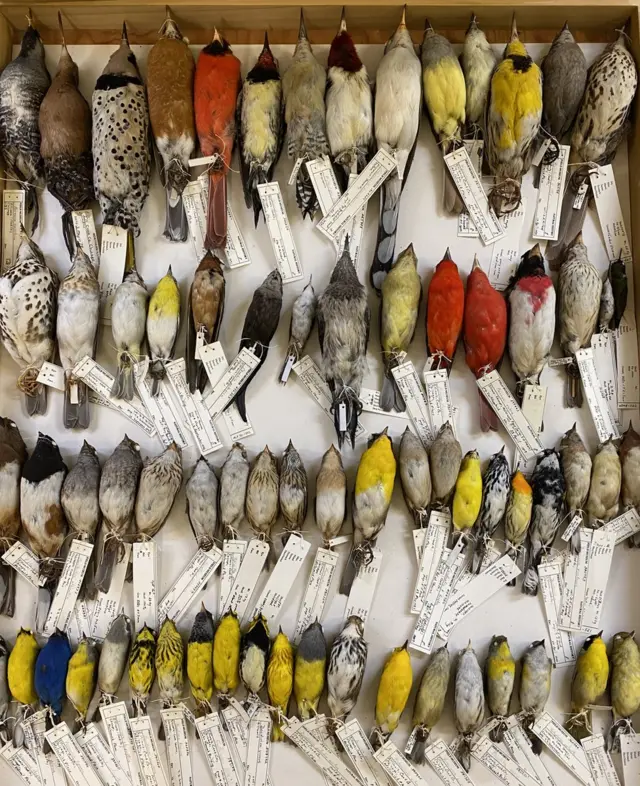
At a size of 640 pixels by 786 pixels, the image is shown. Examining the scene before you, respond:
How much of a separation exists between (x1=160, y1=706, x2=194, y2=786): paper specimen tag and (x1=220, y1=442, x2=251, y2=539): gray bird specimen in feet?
1.42

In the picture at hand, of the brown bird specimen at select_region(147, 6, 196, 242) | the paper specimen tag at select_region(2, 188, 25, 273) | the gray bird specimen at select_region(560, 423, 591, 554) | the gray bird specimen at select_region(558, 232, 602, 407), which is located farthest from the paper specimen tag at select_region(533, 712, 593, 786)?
the paper specimen tag at select_region(2, 188, 25, 273)

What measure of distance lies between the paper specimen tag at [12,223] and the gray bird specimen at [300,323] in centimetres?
76

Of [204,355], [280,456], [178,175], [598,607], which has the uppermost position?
[178,175]

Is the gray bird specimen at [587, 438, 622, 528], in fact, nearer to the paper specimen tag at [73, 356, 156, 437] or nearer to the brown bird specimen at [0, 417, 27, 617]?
the paper specimen tag at [73, 356, 156, 437]

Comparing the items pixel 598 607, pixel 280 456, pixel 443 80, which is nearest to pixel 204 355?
pixel 280 456

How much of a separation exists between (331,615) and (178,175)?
117 cm

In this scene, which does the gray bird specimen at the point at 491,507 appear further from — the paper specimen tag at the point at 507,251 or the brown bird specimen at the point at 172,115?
the brown bird specimen at the point at 172,115

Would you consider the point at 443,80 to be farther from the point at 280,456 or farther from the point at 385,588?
the point at 385,588

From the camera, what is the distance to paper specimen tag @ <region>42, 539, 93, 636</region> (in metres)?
1.60

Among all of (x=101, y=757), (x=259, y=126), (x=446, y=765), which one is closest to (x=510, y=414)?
(x=446, y=765)

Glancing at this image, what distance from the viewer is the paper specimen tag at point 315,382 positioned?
1.63m

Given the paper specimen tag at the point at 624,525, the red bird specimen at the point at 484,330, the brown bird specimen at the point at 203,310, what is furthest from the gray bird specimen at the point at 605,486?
the brown bird specimen at the point at 203,310

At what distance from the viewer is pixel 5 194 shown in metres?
1.74

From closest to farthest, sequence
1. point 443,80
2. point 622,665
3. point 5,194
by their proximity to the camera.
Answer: point 622,665, point 443,80, point 5,194
